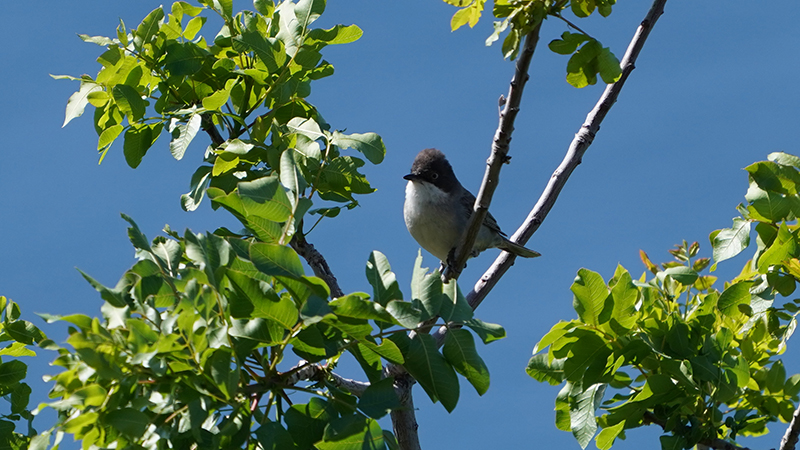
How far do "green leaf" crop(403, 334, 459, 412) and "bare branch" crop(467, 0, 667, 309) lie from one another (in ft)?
9.07

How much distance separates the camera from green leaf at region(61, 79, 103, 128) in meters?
4.58

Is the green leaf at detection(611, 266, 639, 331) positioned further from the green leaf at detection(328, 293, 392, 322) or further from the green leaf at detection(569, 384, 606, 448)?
the green leaf at detection(328, 293, 392, 322)

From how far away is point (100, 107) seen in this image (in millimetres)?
4797

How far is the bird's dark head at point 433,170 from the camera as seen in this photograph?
8438 mm

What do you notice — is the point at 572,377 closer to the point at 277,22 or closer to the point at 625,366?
the point at 625,366

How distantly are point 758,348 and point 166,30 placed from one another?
4.20m

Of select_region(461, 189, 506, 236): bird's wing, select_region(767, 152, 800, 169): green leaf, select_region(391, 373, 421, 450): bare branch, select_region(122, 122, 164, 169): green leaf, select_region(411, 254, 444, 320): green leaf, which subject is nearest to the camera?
select_region(411, 254, 444, 320): green leaf

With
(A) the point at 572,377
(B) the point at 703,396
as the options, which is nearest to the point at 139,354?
(A) the point at 572,377

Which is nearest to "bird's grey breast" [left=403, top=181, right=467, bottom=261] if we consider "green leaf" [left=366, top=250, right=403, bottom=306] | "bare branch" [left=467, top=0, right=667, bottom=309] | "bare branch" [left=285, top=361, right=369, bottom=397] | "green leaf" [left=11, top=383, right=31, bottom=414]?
"bare branch" [left=467, top=0, right=667, bottom=309]

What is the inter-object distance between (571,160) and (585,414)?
2395 mm

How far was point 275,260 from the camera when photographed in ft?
8.30

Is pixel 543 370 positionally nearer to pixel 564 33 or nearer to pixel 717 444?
pixel 717 444

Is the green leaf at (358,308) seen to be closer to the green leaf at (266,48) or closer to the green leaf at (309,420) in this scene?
the green leaf at (309,420)

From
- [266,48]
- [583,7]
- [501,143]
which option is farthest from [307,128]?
[583,7]
